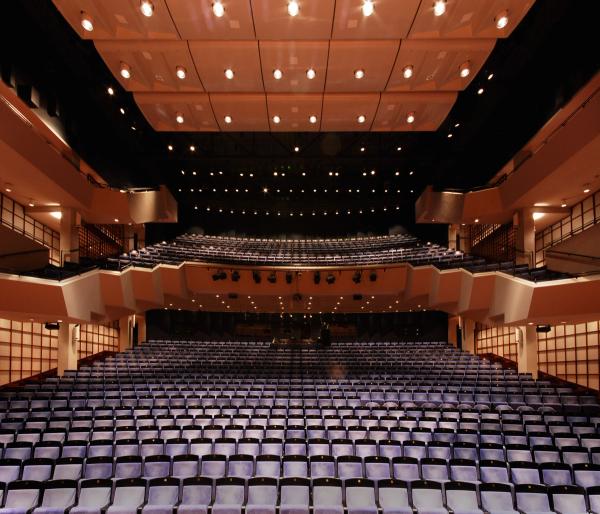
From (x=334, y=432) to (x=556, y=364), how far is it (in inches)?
347

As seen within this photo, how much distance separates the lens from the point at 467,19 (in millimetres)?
7641

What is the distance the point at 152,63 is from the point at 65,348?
760cm

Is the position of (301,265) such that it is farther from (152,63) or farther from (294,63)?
(152,63)

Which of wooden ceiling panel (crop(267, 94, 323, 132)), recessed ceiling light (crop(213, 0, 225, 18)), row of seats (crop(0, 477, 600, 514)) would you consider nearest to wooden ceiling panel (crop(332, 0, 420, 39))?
recessed ceiling light (crop(213, 0, 225, 18))

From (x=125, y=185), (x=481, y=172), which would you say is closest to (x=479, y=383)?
(x=481, y=172)

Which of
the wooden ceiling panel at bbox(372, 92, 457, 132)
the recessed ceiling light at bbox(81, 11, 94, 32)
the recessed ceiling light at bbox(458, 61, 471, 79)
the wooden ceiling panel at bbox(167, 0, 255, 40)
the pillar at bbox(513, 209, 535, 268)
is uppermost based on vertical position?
the wooden ceiling panel at bbox(167, 0, 255, 40)

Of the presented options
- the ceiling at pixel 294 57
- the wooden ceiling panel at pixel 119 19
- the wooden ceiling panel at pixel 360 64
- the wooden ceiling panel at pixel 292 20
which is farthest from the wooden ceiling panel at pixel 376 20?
the wooden ceiling panel at pixel 119 19

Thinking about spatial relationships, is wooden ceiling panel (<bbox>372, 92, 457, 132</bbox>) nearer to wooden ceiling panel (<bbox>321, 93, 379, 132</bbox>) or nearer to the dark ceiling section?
wooden ceiling panel (<bbox>321, 93, 379, 132</bbox>)

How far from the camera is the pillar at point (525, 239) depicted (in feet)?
42.3

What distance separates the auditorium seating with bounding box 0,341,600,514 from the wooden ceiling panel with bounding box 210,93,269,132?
579 cm

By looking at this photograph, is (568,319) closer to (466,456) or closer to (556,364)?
(556,364)

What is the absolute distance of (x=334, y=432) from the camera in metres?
6.87

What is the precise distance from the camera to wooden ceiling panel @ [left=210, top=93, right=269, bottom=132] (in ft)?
33.8

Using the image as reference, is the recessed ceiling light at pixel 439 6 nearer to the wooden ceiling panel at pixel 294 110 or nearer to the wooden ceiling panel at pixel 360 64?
the wooden ceiling panel at pixel 360 64
